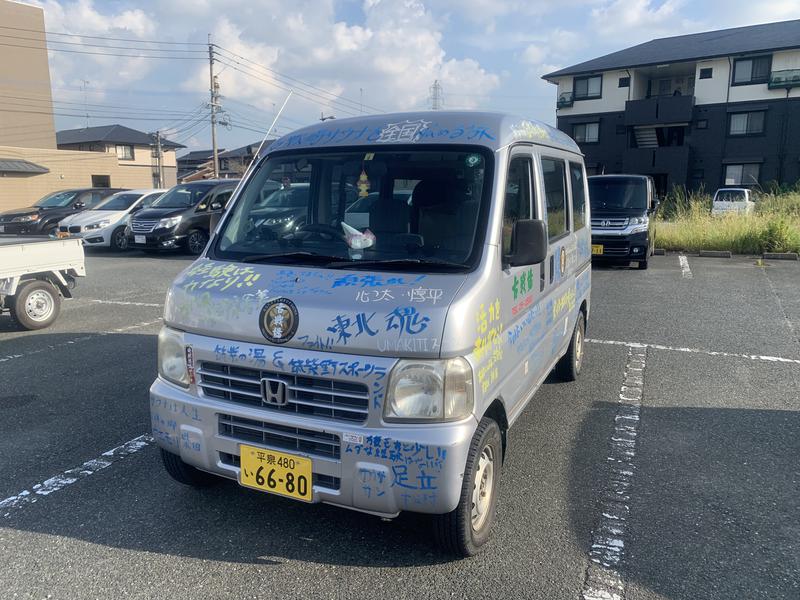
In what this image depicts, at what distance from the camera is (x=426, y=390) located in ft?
7.90

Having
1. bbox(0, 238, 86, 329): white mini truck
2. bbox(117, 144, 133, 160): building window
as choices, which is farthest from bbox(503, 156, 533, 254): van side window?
bbox(117, 144, 133, 160): building window

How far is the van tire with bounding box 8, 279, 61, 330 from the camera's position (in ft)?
22.5

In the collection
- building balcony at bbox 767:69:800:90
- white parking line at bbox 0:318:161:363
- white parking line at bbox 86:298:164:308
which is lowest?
white parking line at bbox 0:318:161:363

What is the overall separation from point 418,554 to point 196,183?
14124 millimetres

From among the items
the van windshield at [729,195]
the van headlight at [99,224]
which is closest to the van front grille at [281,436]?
the van headlight at [99,224]

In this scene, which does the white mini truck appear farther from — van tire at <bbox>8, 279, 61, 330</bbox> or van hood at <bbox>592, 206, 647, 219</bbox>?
van hood at <bbox>592, 206, 647, 219</bbox>

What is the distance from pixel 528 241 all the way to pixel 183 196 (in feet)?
43.7

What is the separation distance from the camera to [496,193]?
2.91 meters

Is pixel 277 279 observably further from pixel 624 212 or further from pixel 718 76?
pixel 718 76

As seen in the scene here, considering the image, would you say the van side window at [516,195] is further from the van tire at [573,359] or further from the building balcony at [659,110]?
the building balcony at [659,110]

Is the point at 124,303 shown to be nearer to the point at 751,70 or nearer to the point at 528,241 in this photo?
the point at 528,241

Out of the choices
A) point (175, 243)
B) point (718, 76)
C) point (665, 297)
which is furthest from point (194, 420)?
point (718, 76)

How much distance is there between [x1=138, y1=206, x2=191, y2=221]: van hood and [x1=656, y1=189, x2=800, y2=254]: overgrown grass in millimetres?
11610

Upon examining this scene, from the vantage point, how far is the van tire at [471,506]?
8.43 feet
